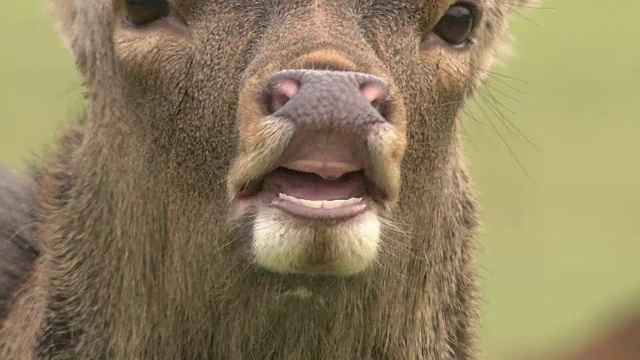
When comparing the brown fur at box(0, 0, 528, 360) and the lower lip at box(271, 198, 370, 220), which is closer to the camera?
the lower lip at box(271, 198, 370, 220)

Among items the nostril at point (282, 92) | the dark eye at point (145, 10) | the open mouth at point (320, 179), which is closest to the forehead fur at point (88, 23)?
the dark eye at point (145, 10)

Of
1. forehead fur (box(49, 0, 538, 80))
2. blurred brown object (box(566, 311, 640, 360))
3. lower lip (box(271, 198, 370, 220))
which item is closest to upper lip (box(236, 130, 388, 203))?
lower lip (box(271, 198, 370, 220))

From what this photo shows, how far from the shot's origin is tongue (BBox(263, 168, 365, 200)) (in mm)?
4855

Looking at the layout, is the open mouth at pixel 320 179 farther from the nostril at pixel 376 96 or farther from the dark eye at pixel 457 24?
the dark eye at pixel 457 24

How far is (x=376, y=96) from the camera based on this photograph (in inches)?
193

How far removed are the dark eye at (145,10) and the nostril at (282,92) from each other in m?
0.89

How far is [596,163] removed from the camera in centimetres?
2206

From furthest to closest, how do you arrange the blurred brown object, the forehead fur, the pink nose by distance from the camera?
the blurred brown object
the forehead fur
the pink nose

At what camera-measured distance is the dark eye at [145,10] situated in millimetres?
5582

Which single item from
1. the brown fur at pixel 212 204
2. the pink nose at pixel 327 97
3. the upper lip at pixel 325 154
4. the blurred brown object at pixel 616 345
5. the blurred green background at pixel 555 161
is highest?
the pink nose at pixel 327 97

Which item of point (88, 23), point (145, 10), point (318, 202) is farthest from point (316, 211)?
point (88, 23)

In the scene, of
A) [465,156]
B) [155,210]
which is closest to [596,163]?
[465,156]

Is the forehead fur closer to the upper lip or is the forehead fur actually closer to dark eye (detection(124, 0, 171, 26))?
dark eye (detection(124, 0, 171, 26))

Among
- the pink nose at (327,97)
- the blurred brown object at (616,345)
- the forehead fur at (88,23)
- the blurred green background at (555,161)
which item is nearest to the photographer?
the pink nose at (327,97)
